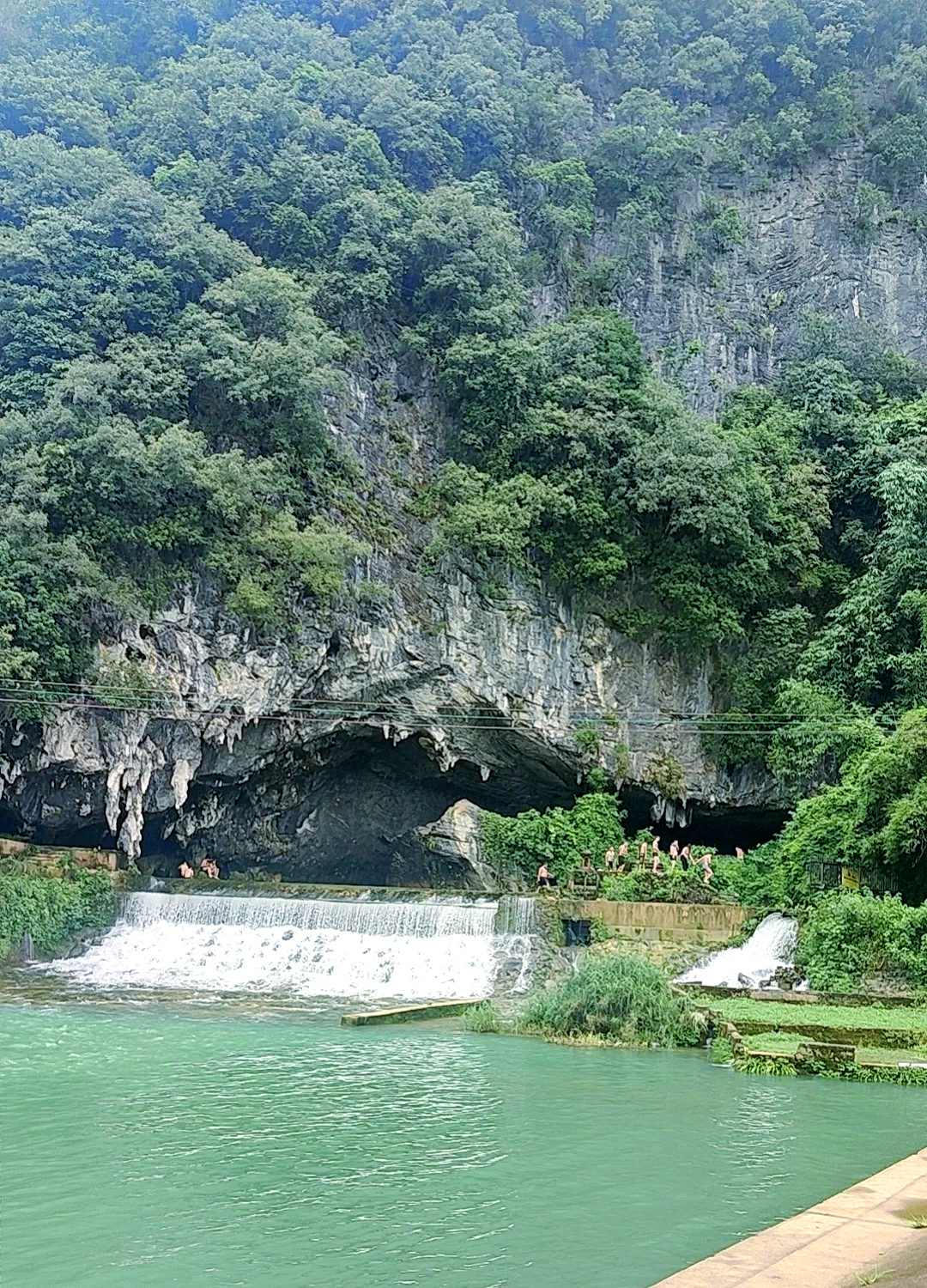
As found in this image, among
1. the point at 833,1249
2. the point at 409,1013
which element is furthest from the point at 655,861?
the point at 833,1249

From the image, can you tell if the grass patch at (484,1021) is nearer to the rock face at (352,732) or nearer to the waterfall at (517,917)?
the waterfall at (517,917)

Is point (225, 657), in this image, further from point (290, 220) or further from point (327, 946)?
point (290, 220)

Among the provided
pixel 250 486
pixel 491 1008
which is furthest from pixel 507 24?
pixel 491 1008

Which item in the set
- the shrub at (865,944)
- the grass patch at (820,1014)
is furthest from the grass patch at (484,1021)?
the shrub at (865,944)

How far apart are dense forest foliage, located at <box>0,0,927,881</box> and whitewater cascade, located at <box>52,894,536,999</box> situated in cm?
521

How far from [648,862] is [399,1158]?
13888 mm

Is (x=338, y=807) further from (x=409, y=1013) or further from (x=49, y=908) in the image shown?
(x=409, y=1013)

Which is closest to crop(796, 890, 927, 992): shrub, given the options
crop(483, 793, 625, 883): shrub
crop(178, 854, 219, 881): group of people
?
crop(483, 793, 625, 883): shrub

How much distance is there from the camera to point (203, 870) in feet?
88.9

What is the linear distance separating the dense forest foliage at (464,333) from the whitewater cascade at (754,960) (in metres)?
1.84

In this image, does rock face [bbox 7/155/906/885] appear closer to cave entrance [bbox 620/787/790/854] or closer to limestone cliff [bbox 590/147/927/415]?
cave entrance [bbox 620/787/790/854]

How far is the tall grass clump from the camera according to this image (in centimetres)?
1401

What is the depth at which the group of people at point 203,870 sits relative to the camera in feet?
86.4

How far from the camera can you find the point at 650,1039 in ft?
45.7
